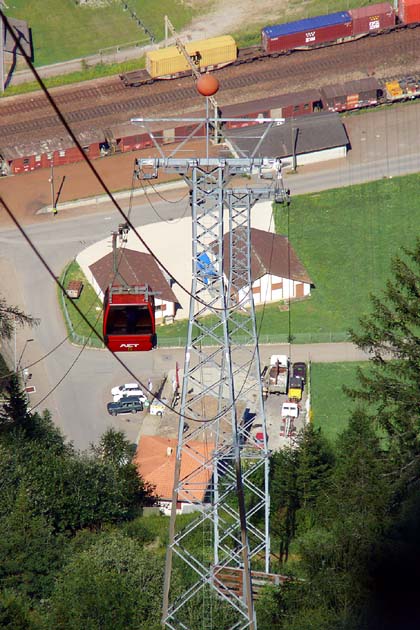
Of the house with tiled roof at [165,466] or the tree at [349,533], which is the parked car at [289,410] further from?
the tree at [349,533]

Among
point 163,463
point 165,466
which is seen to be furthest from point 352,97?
point 165,466

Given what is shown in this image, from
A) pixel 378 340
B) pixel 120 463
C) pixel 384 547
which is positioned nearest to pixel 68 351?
pixel 120 463

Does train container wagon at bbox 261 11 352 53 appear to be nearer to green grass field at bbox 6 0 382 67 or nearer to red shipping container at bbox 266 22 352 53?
red shipping container at bbox 266 22 352 53

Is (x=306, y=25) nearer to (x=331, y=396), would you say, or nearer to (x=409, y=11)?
(x=409, y=11)

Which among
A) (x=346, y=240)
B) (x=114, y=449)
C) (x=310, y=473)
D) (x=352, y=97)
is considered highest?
(x=352, y=97)

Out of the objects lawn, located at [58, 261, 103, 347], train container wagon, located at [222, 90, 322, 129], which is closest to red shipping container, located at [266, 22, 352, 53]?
train container wagon, located at [222, 90, 322, 129]

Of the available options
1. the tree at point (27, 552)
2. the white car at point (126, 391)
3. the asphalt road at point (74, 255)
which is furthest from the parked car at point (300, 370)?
the tree at point (27, 552)
